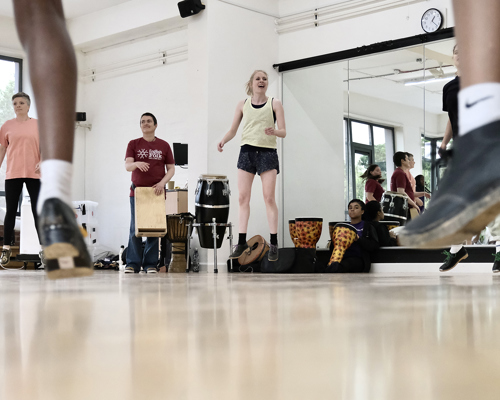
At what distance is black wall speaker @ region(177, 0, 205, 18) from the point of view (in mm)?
8047

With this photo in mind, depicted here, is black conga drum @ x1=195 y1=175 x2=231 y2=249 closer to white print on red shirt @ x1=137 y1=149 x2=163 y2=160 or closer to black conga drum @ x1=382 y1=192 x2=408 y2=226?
white print on red shirt @ x1=137 y1=149 x2=163 y2=160

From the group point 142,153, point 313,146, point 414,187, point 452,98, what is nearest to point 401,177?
point 414,187

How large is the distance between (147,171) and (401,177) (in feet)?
11.7

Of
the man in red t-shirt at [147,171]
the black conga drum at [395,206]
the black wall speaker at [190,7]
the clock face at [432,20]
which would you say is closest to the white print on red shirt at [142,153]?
the man in red t-shirt at [147,171]

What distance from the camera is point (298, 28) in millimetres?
8734

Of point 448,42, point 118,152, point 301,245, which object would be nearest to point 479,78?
point 301,245

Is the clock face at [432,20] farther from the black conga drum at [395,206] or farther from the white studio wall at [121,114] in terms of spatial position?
the white studio wall at [121,114]

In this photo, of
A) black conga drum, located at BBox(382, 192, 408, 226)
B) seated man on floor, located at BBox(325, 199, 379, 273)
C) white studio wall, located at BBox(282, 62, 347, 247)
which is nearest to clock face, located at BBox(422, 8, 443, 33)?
white studio wall, located at BBox(282, 62, 347, 247)

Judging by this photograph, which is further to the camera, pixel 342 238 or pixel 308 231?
pixel 308 231

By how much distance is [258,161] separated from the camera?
5719 mm

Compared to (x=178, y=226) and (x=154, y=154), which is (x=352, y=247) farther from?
(x=154, y=154)

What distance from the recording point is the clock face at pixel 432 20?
755cm

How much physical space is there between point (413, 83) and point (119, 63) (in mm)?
5417

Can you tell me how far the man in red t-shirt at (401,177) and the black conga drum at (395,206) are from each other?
3.9 inches
